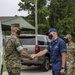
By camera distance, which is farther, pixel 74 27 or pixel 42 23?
pixel 74 27

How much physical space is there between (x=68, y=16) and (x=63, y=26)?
4975mm

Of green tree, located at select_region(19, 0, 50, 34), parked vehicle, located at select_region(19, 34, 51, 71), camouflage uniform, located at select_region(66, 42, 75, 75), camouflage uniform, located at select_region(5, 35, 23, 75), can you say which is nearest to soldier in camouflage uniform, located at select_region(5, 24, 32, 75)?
camouflage uniform, located at select_region(5, 35, 23, 75)

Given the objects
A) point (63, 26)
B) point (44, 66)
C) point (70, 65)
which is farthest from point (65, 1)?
point (70, 65)

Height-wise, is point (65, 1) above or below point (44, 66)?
above

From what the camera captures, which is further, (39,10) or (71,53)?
(39,10)

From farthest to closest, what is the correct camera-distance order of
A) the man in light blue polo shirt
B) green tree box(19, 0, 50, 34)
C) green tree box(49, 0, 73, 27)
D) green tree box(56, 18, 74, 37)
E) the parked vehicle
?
green tree box(49, 0, 73, 27)
green tree box(56, 18, 74, 37)
green tree box(19, 0, 50, 34)
the parked vehicle
the man in light blue polo shirt

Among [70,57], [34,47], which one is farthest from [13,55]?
[34,47]

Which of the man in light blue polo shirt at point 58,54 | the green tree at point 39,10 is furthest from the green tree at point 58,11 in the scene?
the man in light blue polo shirt at point 58,54

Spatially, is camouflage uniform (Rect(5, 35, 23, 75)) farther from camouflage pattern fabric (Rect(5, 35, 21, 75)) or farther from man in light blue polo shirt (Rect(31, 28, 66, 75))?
man in light blue polo shirt (Rect(31, 28, 66, 75))

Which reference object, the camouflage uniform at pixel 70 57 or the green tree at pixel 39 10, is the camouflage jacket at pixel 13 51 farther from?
the green tree at pixel 39 10

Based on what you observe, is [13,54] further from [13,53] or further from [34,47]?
[34,47]

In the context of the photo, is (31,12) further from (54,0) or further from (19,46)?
(19,46)

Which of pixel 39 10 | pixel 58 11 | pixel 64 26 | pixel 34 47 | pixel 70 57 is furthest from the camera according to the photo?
pixel 58 11

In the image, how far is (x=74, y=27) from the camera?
59031 millimetres
